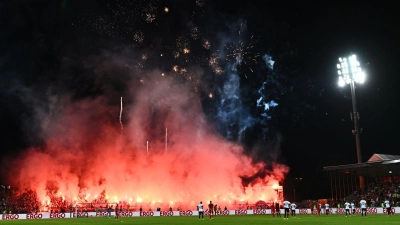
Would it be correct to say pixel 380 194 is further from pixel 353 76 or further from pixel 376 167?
pixel 353 76

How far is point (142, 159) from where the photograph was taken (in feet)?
234

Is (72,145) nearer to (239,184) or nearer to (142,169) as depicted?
(142,169)

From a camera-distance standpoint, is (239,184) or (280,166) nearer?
(239,184)

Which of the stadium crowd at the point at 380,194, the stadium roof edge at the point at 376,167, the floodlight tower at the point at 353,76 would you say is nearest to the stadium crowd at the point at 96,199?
the stadium crowd at the point at 380,194

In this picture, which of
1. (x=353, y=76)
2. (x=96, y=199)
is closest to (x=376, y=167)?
(x=353, y=76)

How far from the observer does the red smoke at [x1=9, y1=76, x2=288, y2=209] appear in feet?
220

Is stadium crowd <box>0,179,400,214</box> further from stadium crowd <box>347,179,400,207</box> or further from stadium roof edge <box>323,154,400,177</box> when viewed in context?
stadium roof edge <box>323,154,400,177</box>

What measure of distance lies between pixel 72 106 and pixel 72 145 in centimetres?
699

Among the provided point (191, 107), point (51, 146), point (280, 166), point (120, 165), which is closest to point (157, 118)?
point (191, 107)

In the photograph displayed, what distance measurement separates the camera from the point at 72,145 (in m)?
68.6

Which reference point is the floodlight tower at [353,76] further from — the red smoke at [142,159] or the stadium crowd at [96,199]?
the red smoke at [142,159]

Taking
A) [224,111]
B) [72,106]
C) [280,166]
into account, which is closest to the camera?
[72,106]

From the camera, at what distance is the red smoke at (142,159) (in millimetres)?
67000

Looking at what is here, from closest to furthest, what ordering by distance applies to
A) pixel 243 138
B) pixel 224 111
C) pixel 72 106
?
pixel 72 106 → pixel 224 111 → pixel 243 138
